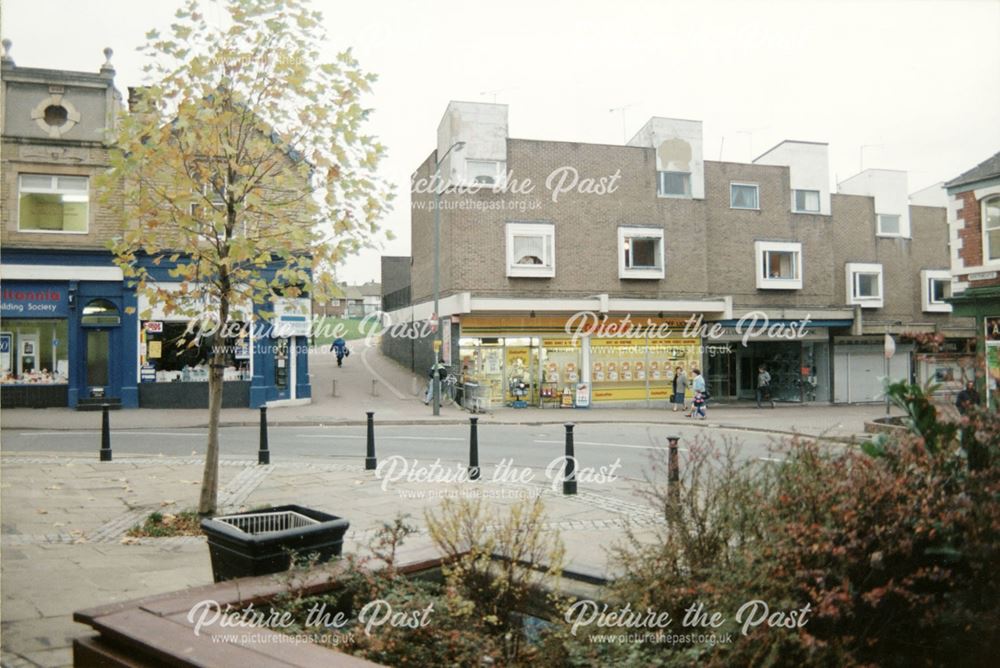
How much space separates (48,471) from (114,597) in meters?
7.63

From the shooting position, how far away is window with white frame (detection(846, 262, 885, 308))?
33562mm

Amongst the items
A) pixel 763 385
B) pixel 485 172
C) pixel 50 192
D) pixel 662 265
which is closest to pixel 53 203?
pixel 50 192

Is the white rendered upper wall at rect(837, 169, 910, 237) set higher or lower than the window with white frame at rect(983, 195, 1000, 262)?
higher

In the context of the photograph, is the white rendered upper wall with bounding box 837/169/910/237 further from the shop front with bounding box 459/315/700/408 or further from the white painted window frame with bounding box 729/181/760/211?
the shop front with bounding box 459/315/700/408

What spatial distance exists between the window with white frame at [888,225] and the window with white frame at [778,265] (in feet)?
18.9

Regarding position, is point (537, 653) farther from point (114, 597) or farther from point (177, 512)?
point (177, 512)

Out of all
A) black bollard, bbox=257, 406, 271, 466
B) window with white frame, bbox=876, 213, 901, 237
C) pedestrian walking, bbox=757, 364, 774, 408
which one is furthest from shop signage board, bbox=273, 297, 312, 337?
window with white frame, bbox=876, 213, 901, 237

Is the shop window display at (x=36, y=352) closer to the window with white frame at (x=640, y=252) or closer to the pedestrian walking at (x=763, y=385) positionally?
the window with white frame at (x=640, y=252)

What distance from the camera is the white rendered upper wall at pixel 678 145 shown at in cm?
2923

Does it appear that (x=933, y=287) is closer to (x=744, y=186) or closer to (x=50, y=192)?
(x=744, y=186)

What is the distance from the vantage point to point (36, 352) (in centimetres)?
2334

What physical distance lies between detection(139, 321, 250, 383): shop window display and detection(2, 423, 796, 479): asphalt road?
18.2ft

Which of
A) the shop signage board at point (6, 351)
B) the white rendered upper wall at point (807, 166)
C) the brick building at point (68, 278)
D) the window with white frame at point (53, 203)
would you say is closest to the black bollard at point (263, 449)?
the brick building at point (68, 278)

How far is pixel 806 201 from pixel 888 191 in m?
5.36
